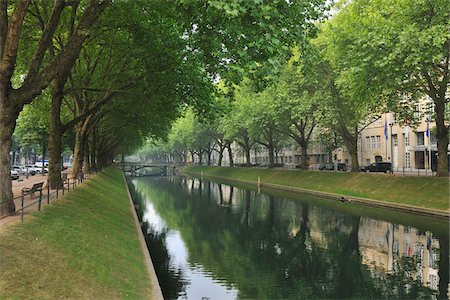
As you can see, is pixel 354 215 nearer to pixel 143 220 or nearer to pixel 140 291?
pixel 143 220

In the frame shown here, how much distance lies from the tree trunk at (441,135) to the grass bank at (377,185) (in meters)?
1.08

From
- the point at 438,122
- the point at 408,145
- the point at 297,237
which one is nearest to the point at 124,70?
the point at 297,237

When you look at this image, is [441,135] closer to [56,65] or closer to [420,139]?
[56,65]

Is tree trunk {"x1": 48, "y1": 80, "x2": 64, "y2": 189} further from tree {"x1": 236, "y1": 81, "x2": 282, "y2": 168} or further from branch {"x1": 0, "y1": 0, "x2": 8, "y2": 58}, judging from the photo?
tree {"x1": 236, "y1": 81, "x2": 282, "y2": 168}

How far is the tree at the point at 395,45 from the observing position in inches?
963

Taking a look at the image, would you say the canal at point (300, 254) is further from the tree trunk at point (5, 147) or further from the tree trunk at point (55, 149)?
the tree trunk at point (55, 149)

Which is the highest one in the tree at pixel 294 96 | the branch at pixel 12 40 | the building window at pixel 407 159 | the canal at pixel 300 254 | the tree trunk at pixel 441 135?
the tree at pixel 294 96

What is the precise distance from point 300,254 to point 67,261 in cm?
1374

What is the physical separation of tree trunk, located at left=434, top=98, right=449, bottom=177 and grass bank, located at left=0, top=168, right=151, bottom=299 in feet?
85.9

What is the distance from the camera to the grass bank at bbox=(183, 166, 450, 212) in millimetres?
31562

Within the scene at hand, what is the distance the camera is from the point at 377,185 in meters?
39.8

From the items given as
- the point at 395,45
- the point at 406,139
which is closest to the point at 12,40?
the point at 395,45

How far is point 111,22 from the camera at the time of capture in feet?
67.9

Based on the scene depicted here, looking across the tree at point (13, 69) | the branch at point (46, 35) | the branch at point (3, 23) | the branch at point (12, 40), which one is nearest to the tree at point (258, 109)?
the tree at point (13, 69)
